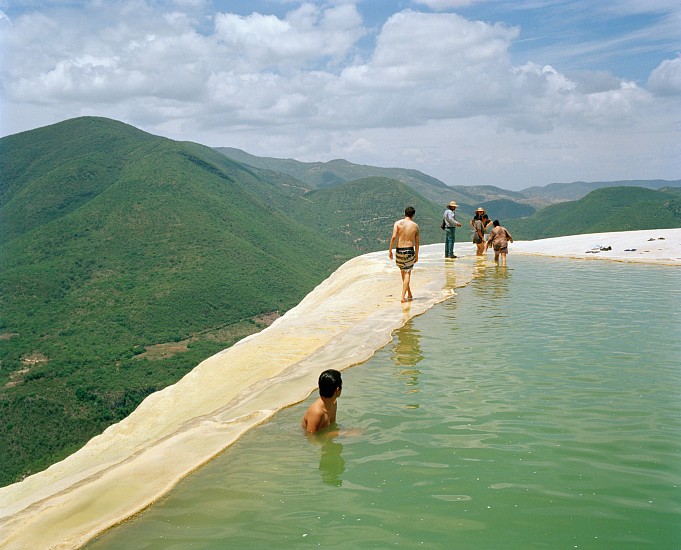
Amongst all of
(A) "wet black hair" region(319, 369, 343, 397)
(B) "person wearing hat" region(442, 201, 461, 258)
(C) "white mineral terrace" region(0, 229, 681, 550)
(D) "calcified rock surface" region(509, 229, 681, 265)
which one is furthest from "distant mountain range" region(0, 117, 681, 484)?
(A) "wet black hair" region(319, 369, 343, 397)

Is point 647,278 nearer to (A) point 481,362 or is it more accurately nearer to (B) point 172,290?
(A) point 481,362

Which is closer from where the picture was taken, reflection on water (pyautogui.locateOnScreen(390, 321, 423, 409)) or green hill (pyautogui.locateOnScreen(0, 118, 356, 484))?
reflection on water (pyautogui.locateOnScreen(390, 321, 423, 409))

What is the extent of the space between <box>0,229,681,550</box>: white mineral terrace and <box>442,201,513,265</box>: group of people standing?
4387 mm

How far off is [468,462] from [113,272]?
377 feet

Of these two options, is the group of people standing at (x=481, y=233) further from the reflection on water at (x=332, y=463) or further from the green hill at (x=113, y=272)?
the green hill at (x=113, y=272)

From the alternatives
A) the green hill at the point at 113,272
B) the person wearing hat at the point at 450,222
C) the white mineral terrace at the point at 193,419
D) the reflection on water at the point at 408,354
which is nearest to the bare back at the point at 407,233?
the white mineral terrace at the point at 193,419

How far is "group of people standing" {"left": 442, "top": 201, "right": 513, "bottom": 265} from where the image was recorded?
21.9 meters

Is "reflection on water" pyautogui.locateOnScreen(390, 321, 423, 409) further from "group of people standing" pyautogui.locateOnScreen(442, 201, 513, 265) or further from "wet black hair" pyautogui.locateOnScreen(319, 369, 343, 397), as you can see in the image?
"group of people standing" pyautogui.locateOnScreen(442, 201, 513, 265)

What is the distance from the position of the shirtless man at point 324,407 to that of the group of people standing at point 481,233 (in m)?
14.5

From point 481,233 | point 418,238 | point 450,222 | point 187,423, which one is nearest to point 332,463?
point 187,423

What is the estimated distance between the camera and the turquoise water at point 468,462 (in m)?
4.36

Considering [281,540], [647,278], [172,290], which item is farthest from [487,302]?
[172,290]

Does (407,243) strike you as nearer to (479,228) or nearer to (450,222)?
(450,222)

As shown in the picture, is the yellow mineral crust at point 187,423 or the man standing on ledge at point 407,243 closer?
the yellow mineral crust at point 187,423
